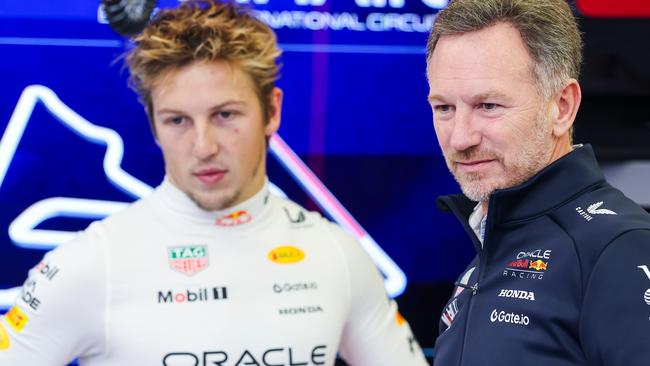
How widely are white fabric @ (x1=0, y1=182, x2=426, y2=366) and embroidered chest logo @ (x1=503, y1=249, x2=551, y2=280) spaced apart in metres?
0.98

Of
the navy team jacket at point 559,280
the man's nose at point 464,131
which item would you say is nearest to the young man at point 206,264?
the navy team jacket at point 559,280

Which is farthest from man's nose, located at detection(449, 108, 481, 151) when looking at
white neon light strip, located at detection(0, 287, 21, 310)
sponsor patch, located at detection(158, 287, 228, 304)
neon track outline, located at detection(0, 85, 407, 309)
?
white neon light strip, located at detection(0, 287, 21, 310)

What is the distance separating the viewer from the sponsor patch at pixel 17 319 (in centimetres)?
→ 230

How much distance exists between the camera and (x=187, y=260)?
2445 millimetres

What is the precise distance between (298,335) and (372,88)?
1101mm

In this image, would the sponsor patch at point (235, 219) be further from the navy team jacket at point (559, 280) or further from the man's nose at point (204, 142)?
the navy team jacket at point (559, 280)

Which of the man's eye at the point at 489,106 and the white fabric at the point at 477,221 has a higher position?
the man's eye at the point at 489,106

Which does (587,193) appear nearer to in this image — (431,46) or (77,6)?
(431,46)

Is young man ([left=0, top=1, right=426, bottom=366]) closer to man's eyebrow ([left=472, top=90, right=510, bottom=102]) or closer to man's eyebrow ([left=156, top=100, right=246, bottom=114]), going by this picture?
man's eyebrow ([left=156, top=100, right=246, bottom=114])

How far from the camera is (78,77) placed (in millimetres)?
3055

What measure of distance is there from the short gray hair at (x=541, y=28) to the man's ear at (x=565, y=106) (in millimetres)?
14

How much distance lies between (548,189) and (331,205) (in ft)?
5.71

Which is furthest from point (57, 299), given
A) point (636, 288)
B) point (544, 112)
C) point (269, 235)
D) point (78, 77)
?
point (636, 288)

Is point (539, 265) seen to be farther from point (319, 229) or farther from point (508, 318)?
point (319, 229)
